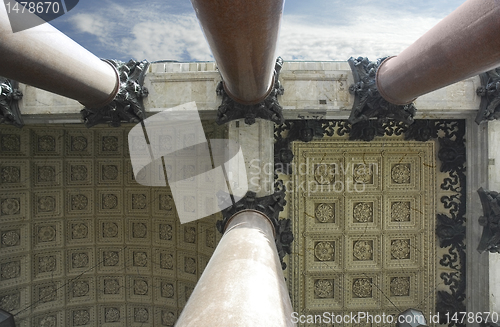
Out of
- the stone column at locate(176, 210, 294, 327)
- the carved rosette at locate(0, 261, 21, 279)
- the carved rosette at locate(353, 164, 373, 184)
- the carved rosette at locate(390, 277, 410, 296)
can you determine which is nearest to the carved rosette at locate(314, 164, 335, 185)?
the carved rosette at locate(353, 164, 373, 184)

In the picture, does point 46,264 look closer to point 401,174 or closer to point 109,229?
point 109,229

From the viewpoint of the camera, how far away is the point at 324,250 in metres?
9.70

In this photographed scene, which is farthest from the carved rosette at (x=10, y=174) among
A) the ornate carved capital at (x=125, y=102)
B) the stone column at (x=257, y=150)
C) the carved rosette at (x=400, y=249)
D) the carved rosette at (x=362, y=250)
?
the carved rosette at (x=400, y=249)

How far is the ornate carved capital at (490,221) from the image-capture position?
721 centimetres

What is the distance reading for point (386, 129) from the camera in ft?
27.1

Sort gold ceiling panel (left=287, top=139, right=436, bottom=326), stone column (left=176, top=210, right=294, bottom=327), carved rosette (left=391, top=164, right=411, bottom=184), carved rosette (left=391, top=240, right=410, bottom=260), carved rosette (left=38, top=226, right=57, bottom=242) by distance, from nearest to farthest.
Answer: stone column (left=176, top=210, right=294, bottom=327) < gold ceiling panel (left=287, top=139, right=436, bottom=326) < carved rosette (left=391, top=164, right=411, bottom=184) < carved rosette (left=391, top=240, right=410, bottom=260) < carved rosette (left=38, top=226, right=57, bottom=242)

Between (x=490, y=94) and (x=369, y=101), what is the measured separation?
9.47 ft

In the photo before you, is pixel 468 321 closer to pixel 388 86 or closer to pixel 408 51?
pixel 388 86

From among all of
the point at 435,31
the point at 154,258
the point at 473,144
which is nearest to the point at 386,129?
the point at 473,144

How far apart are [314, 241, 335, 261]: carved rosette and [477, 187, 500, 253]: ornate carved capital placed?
3.86 m

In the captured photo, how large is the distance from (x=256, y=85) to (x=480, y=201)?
6632mm

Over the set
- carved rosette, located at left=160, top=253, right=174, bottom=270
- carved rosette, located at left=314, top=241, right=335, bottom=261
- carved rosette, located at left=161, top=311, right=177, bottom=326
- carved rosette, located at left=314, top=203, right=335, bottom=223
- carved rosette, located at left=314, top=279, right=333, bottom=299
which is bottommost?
carved rosette, located at left=161, top=311, right=177, bottom=326

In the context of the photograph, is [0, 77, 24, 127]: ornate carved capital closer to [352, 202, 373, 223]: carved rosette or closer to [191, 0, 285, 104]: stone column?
[191, 0, 285, 104]: stone column

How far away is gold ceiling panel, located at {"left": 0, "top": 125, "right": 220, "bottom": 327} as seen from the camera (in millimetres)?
10070
